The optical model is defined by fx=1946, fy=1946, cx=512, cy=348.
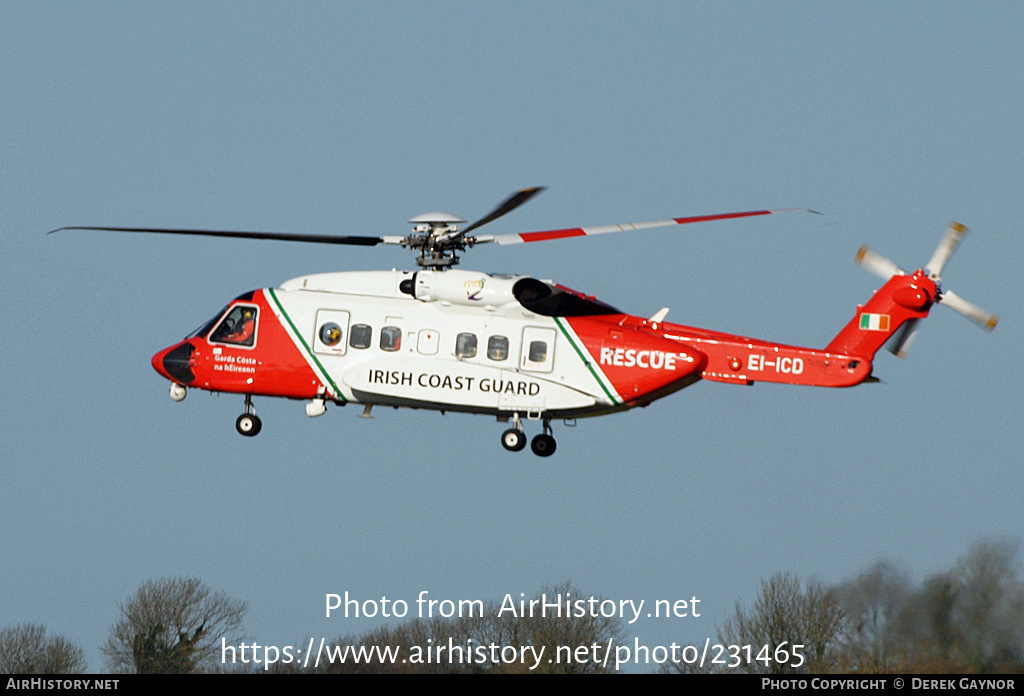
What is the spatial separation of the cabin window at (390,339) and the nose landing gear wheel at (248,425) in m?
3.57

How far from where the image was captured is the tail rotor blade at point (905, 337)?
38031 millimetres

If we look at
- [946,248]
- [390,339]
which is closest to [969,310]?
[946,248]

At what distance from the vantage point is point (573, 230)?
124 ft

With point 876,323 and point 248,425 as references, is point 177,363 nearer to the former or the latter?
point 248,425

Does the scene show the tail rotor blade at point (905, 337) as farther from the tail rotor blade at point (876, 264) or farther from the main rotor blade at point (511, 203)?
the main rotor blade at point (511, 203)

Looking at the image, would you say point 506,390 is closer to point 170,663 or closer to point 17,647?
point 170,663

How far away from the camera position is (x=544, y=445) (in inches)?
1543

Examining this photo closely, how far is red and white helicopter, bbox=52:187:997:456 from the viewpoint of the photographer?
124 ft

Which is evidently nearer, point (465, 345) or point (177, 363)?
point (465, 345)

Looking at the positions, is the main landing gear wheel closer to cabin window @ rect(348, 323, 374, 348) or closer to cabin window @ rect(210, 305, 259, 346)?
cabin window @ rect(348, 323, 374, 348)

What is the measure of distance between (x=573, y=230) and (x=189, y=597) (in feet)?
72.7

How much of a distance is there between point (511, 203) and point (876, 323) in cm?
791
